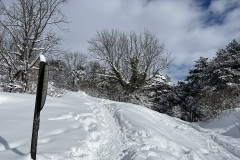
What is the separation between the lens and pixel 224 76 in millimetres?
17797

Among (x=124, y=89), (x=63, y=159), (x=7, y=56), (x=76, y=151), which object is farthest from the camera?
(x=124, y=89)

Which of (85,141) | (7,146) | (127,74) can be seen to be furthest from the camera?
(127,74)

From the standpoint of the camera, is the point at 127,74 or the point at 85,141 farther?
the point at 127,74

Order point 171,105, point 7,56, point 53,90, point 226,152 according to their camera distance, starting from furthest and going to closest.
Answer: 1. point 171,105
2. point 53,90
3. point 7,56
4. point 226,152

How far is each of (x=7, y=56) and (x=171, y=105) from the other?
22.2 meters

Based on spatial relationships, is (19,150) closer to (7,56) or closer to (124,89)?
(7,56)

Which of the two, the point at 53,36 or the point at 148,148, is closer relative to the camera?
the point at 148,148

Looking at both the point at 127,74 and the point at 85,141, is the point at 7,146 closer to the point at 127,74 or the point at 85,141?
the point at 85,141

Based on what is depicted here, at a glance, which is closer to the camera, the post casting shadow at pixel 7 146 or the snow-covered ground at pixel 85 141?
the post casting shadow at pixel 7 146

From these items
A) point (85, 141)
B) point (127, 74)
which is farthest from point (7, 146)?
point (127, 74)

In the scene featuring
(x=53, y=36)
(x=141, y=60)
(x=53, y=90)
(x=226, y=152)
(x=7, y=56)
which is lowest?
(x=226, y=152)

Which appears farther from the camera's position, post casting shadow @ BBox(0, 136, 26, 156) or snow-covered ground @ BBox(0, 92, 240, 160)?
Answer: snow-covered ground @ BBox(0, 92, 240, 160)

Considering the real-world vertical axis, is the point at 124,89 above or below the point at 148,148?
above

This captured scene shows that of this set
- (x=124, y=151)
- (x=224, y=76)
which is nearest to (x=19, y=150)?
(x=124, y=151)
